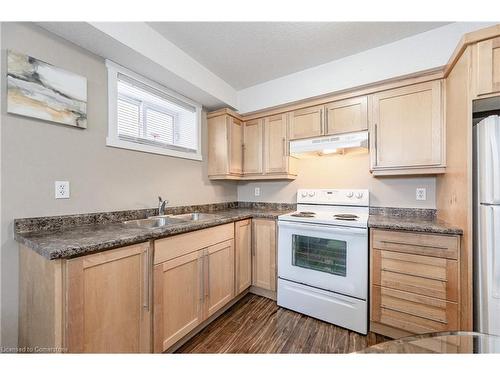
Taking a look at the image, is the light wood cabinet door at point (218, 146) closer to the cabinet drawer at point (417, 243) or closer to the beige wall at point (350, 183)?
the beige wall at point (350, 183)

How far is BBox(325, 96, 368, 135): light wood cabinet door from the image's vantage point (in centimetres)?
202

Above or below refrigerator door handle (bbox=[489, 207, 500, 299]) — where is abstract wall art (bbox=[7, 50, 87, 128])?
above

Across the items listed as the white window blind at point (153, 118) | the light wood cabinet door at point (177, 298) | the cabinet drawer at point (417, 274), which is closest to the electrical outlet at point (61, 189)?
the white window blind at point (153, 118)

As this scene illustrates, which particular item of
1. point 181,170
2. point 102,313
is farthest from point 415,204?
point 102,313

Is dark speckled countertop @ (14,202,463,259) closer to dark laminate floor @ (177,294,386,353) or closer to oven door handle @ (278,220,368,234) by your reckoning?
oven door handle @ (278,220,368,234)

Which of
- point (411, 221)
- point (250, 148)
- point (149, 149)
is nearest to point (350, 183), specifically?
point (411, 221)

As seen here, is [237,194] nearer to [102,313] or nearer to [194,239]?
[194,239]

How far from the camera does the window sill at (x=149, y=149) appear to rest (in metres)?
1.67

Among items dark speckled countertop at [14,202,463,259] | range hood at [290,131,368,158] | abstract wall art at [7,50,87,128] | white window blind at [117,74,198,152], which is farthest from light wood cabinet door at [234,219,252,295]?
abstract wall art at [7,50,87,128]

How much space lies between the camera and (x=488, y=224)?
1.22m

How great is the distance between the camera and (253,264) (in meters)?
2.34

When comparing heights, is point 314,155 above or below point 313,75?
below

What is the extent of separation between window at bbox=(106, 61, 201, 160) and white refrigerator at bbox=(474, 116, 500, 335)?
7.93 feet
